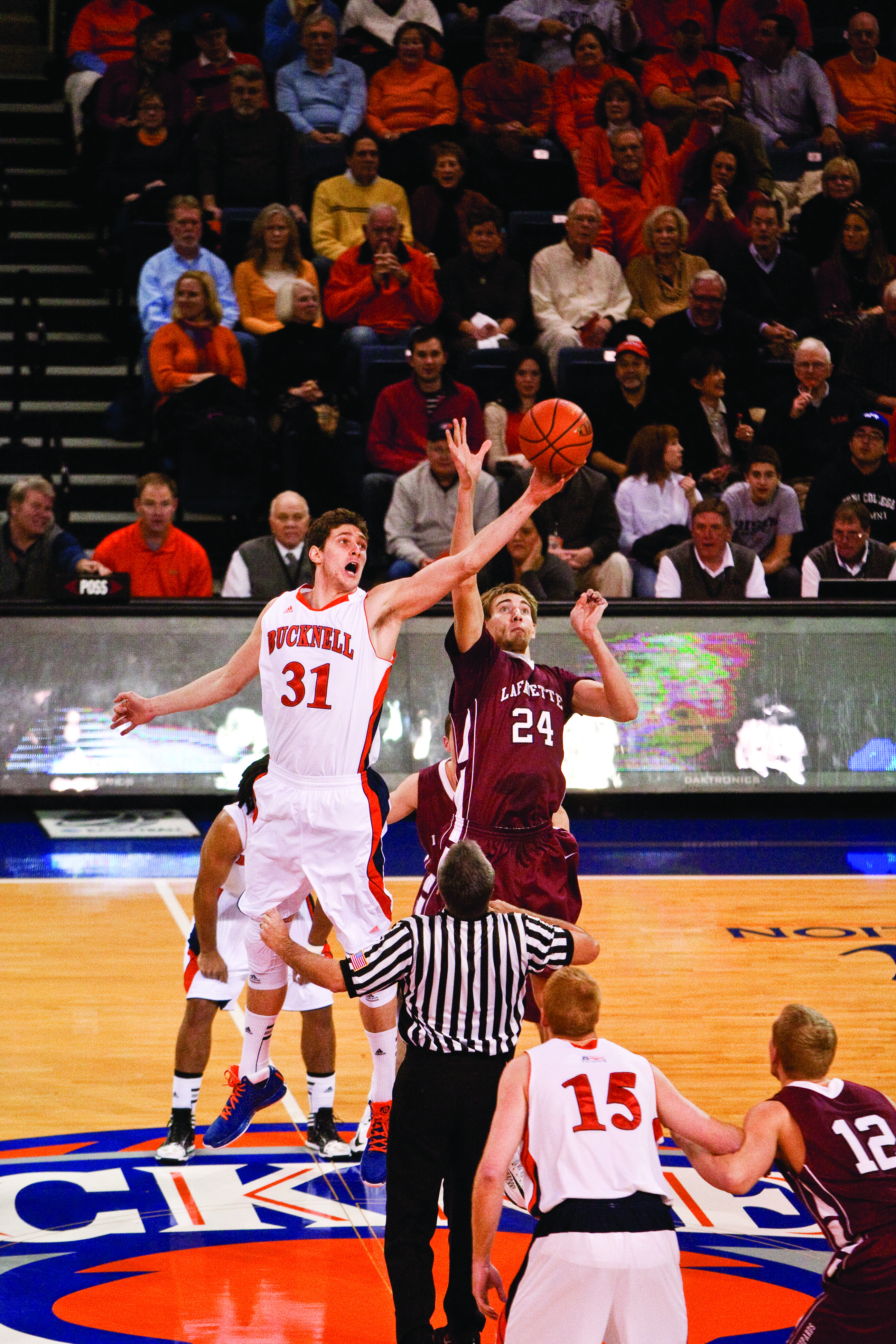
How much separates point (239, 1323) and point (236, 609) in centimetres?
619

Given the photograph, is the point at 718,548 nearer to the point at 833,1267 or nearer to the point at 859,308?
the point at 859,308

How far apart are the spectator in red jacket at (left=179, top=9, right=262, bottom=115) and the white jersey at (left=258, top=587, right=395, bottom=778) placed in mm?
9405

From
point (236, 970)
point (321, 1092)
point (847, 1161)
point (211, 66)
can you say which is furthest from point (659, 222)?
point (847, 1161)

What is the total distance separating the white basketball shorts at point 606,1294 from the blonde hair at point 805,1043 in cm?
57

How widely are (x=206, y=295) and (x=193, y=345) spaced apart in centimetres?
38

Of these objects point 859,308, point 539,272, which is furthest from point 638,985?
point 859,308

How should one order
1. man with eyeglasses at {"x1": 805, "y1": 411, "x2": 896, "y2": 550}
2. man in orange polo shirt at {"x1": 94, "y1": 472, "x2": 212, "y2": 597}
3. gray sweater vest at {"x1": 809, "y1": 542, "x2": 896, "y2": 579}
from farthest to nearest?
1. man with eyeglasses at {"x1": 805, "y1": 411, "x2": 896, "y2": 550}
2. gray sweater vest at {"x1": 809, "y1": 542, "x2": 896, "y2": 579}
3. man in orange polo shirt at {"x1": 94, "y1": 472, "x2": 212, "y2": 597}

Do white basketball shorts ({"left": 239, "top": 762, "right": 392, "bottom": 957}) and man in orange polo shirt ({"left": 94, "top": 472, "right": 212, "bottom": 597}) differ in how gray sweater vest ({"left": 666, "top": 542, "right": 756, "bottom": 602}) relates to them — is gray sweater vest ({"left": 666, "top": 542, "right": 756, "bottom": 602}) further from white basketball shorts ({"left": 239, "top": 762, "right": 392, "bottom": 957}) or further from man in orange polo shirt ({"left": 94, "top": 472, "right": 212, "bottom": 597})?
white basketball shorts ({"left": 239, "top": 762, "right": 392, "bottom": 957})

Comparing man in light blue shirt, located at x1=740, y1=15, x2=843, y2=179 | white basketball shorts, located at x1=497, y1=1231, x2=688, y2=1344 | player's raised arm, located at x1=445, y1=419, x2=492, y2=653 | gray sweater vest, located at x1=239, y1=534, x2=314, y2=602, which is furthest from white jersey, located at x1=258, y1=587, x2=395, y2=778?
man in light blue shirt, located at x1=740, y1=15, x2=843, y2=179

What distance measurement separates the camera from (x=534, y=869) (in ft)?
19.4

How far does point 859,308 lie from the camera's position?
13539 millimetres

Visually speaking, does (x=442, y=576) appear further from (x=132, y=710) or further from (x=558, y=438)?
(x=132, y=710)

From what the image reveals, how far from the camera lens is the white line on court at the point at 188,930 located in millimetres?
6242

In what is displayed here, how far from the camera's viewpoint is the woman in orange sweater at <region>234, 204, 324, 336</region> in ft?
40.2
